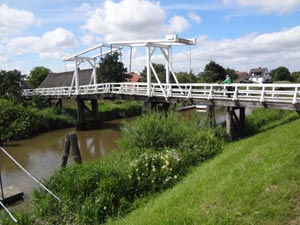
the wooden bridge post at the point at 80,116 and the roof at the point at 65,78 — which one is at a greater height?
the roof at the point at 65,78

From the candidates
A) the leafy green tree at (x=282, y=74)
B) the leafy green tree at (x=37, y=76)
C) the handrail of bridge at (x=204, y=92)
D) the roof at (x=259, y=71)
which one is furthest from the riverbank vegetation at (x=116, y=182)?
the leafy green tree at (x=282, y=74)

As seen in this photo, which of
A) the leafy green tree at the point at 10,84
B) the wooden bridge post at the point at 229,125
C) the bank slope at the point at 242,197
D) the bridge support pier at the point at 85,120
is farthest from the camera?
the leafy green tree at the point at 10,84

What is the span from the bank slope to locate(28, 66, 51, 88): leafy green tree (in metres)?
56.3

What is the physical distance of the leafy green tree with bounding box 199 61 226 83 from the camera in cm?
5447

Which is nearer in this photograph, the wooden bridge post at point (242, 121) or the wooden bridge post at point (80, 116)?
the wooden bridge post at point (242, 121)

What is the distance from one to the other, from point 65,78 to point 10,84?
503 inches

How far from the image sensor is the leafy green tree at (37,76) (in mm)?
58344

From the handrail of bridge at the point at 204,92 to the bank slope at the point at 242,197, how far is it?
567cm

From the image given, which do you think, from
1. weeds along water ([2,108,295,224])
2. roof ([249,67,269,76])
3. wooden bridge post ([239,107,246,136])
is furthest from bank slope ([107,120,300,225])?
roof ([249,67,269,76])

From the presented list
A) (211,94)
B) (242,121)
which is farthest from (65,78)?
(242,121)

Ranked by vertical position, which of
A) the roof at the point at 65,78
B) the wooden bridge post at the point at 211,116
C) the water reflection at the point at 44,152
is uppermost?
the roof at the point at 65,78

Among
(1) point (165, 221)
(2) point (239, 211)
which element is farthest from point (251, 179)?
(1) point (165, 221)

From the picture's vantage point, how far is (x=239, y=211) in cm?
463

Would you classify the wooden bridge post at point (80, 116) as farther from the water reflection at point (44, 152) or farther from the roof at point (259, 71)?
the roof at point (259, 71)
